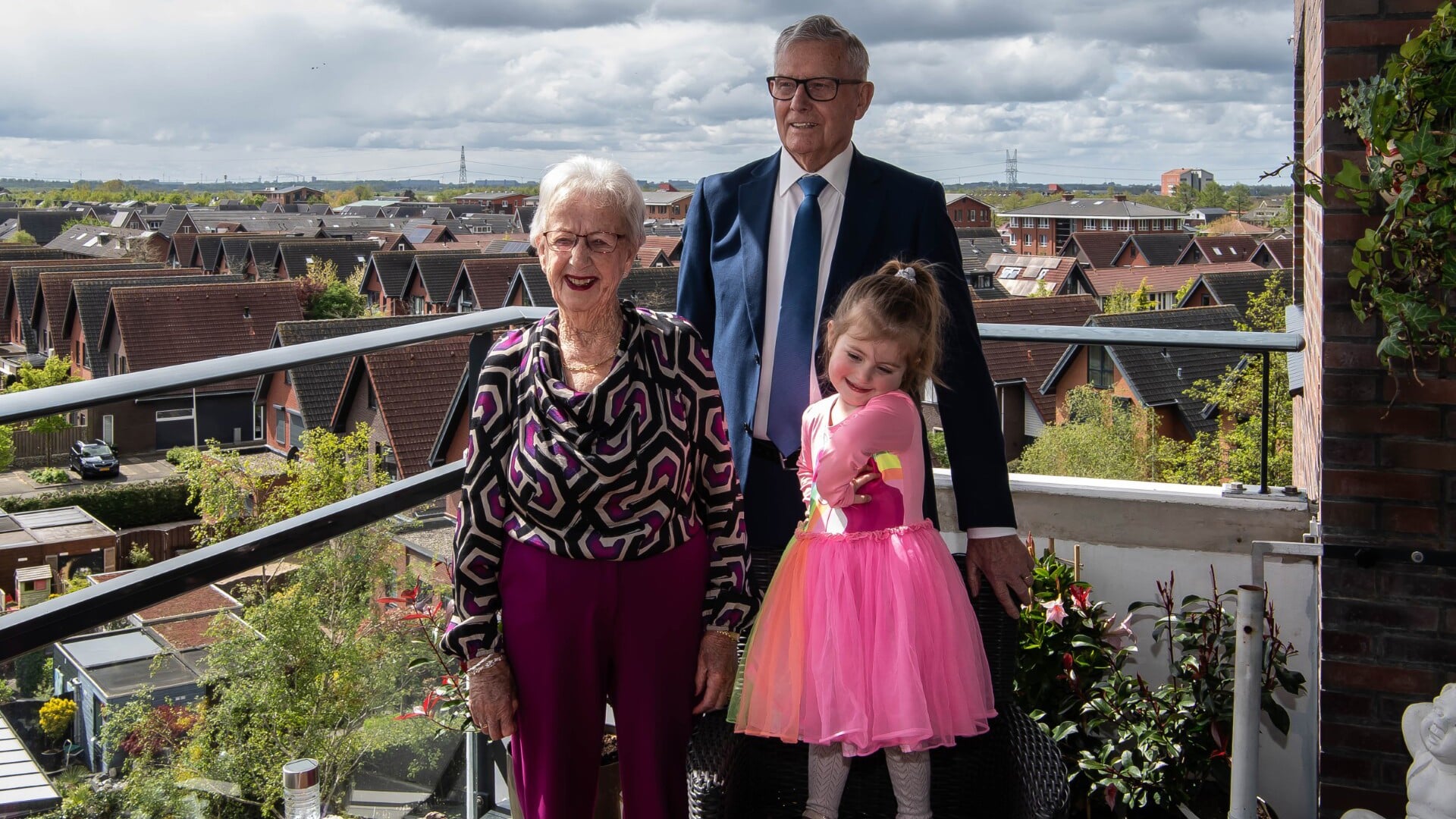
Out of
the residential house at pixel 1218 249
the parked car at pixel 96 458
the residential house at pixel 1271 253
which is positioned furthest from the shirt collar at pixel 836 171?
the residential house at pixel 1218 249

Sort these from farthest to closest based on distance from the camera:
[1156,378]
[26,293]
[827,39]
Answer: [26,293] → [1156,378] → [827,39]

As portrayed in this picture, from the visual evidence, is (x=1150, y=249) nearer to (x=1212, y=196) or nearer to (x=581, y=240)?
(x=1212, y=196)

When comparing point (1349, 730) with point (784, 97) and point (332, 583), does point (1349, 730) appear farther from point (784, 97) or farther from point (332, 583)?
point (332, 583)

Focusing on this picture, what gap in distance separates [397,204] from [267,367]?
109 metres

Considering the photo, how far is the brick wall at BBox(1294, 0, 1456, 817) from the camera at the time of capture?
87.7 inches

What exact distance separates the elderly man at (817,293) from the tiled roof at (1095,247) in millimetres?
62489

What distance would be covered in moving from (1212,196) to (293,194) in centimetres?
8988

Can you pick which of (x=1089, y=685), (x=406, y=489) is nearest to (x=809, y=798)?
(x=1089, y=685)

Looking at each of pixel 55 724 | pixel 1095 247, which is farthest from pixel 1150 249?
pixel 55 724

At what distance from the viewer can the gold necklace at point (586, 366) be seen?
1806mm

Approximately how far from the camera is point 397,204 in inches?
4173

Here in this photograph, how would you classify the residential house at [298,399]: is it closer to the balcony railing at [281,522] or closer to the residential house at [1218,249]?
the balcony railing at [281,522]

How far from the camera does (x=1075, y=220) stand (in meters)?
85.9

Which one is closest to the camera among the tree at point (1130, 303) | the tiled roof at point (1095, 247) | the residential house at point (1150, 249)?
the tree at point (1130, 303)
